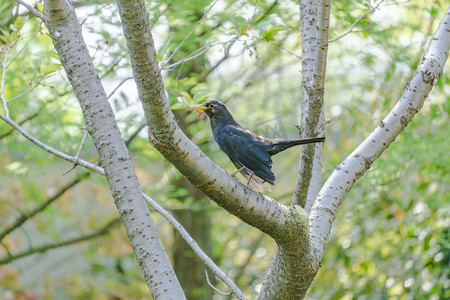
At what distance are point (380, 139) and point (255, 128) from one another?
2175mm

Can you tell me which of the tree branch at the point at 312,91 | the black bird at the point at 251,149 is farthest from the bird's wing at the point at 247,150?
the tree branch at the point at 312,91

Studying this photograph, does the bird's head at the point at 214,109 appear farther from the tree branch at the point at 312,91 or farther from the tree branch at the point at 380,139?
the tree branch at the point at 380,139

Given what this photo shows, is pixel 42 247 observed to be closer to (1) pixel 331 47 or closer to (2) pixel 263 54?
(2) pixel 263 54

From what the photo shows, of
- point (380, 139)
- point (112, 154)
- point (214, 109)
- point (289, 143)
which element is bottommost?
point (112, 154)

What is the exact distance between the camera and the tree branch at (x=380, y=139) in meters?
2.51

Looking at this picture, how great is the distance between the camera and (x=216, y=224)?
8.02 m

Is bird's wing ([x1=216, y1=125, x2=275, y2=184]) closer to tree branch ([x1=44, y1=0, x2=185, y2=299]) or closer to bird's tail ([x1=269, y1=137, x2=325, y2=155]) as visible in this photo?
bird's tail ([x1=269, y1=137, x2=325, y2=155])

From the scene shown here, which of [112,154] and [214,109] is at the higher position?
[214,109]

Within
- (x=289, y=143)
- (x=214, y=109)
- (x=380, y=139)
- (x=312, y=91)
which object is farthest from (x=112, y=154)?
(x=214, y=109)

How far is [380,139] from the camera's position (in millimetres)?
2551

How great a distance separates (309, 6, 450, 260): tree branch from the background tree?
72cm

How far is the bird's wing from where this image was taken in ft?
9.36

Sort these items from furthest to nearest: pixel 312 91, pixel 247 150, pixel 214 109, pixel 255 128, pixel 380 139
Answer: pixel 255 128
pixel 214 109
pixel 247 150
pixel 380 139
pixel 312 91

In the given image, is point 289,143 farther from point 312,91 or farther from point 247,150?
point 312,91
